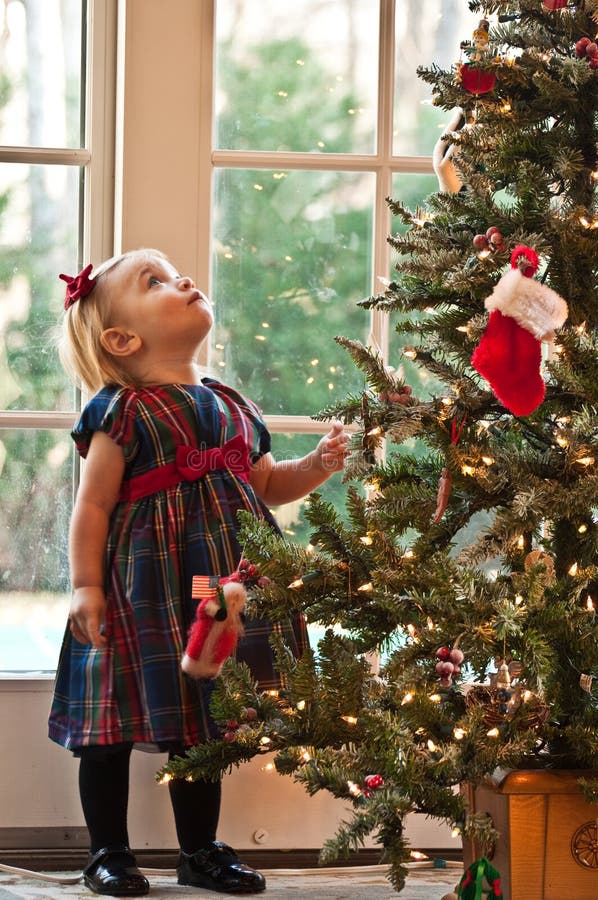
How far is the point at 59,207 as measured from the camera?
210 cm

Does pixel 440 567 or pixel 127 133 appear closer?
pixel 440 567

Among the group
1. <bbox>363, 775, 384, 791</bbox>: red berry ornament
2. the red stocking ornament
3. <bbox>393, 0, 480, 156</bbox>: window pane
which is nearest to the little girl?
the red stocking ornament

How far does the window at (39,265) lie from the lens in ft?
6.82

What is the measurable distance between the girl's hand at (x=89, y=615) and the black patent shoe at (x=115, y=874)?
0.33m

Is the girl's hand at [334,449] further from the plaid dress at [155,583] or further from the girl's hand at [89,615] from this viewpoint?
the girl's hand at [89,615]

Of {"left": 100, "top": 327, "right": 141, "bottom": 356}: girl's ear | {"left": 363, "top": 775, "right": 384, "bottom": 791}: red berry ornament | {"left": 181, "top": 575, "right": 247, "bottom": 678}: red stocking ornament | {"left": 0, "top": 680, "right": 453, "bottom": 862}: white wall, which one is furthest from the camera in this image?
{"left": 0, "top": 680, "right": 453, "bottom": 862}: white wall

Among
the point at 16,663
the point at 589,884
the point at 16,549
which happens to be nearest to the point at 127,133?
the point at 16,549

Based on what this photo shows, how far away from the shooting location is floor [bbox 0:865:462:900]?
68.2 inches

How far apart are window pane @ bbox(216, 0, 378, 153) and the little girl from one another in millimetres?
411

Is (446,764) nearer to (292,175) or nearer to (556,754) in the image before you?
(556,754)

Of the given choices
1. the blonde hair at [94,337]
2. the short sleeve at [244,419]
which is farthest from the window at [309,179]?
the blonde hair at [94,337]

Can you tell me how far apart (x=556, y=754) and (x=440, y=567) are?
348mm

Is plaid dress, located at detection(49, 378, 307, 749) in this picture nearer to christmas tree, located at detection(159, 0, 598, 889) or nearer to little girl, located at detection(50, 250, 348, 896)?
little girl, located at detection(50, 250, 348, 896)

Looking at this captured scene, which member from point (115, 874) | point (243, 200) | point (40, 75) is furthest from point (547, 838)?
point (40, 75)
